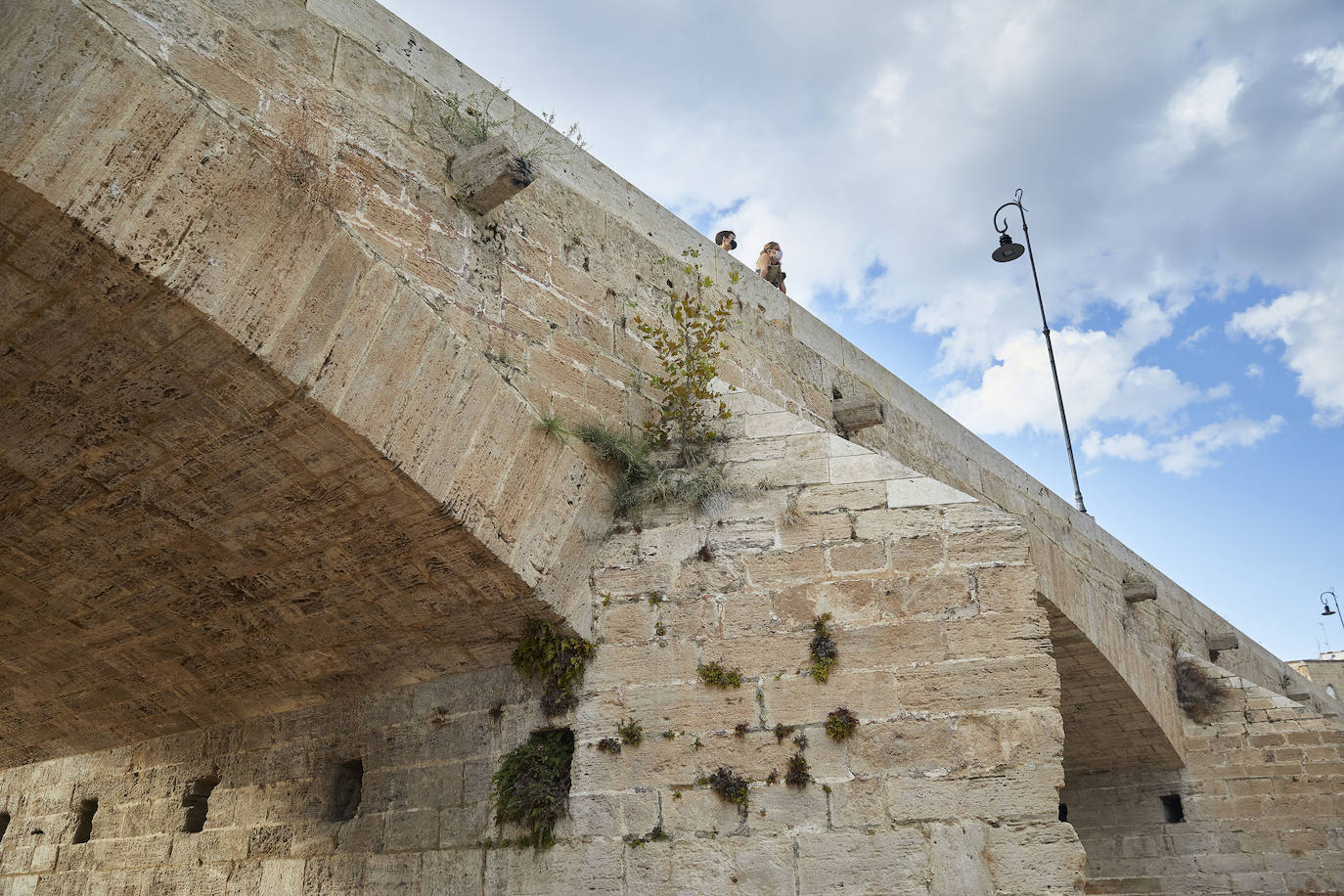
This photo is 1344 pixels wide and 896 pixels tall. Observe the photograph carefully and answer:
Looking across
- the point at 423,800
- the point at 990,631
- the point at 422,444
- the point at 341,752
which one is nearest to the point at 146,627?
the point at 341,752

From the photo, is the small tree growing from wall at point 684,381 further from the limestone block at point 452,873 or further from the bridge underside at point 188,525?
the limestone block at point 452,873

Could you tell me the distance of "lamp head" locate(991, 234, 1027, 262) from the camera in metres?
11.9

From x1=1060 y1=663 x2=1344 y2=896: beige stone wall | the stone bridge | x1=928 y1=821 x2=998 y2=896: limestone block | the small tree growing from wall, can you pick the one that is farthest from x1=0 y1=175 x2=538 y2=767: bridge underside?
x1=1060 y1=663 x2=1344 y2=896: beige stone wall

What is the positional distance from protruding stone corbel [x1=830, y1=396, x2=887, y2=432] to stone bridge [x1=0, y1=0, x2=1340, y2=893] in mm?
897

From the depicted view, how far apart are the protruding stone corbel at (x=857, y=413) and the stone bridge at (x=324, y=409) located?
2.94 ft

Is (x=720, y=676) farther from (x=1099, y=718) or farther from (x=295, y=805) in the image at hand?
(x=1099, y=718)

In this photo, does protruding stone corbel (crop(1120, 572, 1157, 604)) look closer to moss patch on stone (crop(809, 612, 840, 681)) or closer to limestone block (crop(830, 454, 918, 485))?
limestone block (crop(830, 454, 918, 485))

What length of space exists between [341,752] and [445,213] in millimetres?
2591

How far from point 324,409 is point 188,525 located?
3.72ft

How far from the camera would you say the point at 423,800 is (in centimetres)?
A: 456

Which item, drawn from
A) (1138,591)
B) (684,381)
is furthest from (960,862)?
(1138,591)

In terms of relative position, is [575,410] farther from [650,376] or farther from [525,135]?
[525,135]

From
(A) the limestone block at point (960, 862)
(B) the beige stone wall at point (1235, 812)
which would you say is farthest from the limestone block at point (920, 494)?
(B) the beige stone wall at point (1235, 812)

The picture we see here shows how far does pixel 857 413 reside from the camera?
21.3 ft
